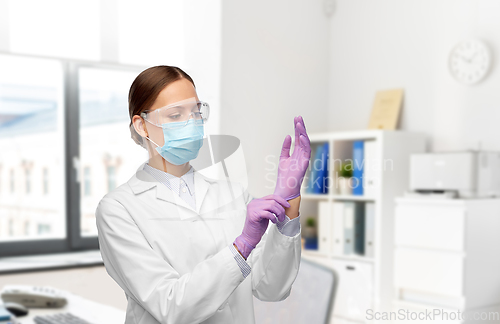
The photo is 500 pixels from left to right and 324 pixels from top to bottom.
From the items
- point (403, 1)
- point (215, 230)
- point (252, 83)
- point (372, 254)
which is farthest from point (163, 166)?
point (403, 1)

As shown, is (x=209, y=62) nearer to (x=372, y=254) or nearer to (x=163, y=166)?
(x=372, y=254)

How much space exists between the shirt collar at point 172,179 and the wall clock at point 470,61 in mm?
2330

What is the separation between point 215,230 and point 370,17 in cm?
293

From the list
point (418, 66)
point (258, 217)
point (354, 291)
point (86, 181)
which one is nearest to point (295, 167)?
point (258, 217)

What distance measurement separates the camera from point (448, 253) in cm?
244

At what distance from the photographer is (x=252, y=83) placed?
9.52ft

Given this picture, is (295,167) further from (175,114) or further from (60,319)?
(60,319)

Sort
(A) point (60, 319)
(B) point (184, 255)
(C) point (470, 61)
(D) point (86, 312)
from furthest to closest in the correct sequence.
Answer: (C) point (470, 61) → (D) point (86, 312) → (A) point (60, 319) → (B) point (184, 255)

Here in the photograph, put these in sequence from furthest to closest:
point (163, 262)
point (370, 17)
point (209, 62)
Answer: point (370, 17), point (209, 62), point (163, 262)

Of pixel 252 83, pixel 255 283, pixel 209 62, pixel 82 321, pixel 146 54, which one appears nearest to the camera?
pixel 255 283

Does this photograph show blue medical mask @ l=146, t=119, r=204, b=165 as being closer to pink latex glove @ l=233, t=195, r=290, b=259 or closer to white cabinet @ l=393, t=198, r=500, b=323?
pink latex glove @ l=233, t=195, r=290, b=259

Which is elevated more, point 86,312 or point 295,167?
point 295,167

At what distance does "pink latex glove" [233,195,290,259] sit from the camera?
2.59 ft

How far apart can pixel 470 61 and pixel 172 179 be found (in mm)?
2407
